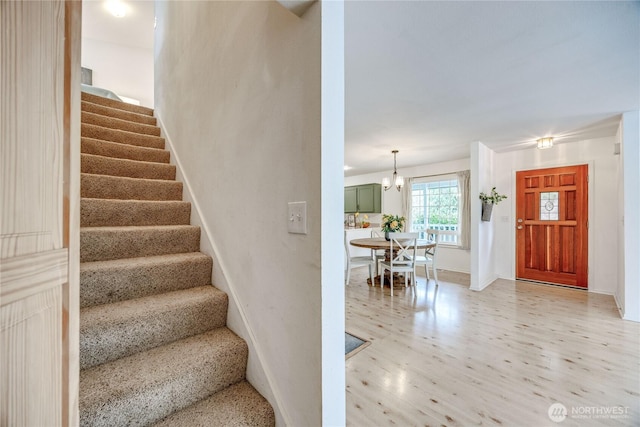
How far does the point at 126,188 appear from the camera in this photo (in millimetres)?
1969

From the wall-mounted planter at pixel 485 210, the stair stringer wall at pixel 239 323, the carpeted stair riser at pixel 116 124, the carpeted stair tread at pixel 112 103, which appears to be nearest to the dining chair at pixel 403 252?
the wall-mounted planter at pixel 485 210

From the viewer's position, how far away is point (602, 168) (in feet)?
13.0

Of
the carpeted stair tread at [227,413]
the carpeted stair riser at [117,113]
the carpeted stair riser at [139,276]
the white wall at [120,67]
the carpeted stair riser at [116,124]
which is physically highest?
the white wall at [120,67]

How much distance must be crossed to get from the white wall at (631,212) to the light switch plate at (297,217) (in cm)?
418

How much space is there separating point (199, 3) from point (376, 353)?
3.20 meters

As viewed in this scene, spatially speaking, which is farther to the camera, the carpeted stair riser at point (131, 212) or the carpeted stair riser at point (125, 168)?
the carpeted stair riser at point (125, 168)

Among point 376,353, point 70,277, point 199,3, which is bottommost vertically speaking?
point 376,353

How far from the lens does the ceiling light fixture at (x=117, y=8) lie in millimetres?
3624

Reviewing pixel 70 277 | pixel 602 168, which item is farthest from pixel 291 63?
pixel 602 168

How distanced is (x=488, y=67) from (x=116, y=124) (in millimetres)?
3533

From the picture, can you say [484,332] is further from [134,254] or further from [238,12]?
[238,12]

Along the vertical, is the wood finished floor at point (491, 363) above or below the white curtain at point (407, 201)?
below

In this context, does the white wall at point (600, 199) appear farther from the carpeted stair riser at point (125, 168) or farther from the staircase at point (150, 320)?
the carpeted stair riser at point (125, 168)

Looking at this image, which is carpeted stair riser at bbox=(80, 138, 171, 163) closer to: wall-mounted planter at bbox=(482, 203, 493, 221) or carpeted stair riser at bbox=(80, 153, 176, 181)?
carpeted stair riser at bbox=(80, 153, 176, 181)
